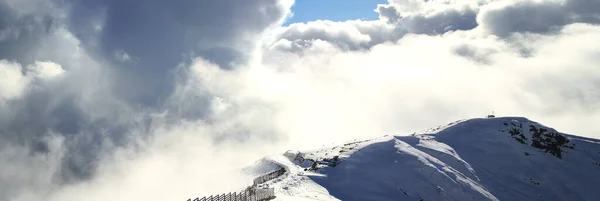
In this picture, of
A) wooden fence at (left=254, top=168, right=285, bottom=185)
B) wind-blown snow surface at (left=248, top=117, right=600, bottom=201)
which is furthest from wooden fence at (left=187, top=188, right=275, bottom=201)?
wooden fence at (left=254, top=168, right=285, bottom=185)

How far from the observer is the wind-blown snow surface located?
58.7m

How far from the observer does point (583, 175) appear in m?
76.4

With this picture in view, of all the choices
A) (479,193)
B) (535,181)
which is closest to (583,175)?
(535,181)

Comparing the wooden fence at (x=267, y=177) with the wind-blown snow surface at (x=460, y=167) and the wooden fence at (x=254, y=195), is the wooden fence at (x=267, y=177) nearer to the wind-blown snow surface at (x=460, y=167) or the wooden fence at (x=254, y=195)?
the wind-blown snow surface at (x=460, y=167)

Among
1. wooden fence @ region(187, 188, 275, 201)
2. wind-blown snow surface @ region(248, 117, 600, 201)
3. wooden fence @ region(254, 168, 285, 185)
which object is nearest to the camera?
wooden fence @ region(187, 188, 275, 201)

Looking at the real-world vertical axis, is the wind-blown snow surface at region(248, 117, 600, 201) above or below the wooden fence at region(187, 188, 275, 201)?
above

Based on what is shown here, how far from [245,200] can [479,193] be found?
39.2 m

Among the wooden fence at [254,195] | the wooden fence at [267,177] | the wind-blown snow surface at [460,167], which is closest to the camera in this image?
the wooden fence at [254,195]

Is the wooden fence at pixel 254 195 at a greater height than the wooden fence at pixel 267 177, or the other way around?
the wooden fence at pixel 267 177

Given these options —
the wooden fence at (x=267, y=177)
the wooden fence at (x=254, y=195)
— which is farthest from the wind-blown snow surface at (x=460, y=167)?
the wooden fence at (x=267, y=177)

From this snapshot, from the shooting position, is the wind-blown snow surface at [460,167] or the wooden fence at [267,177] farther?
the wooden fence at [267,177]

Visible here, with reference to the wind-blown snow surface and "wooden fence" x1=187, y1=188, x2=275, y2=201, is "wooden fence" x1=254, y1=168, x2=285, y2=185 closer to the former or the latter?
the wind-blown snow surface

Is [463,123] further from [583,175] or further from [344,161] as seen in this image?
[344,161]

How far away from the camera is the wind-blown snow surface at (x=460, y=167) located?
58.7m
